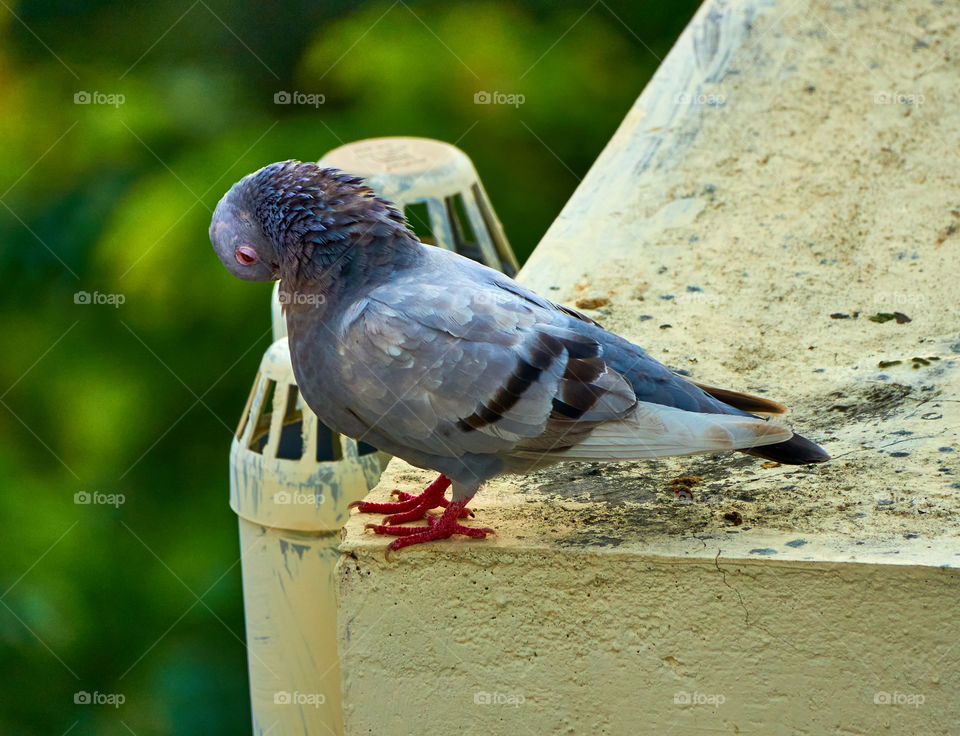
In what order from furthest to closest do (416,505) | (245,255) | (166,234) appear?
(166,234) → (416,505) → (245,255)

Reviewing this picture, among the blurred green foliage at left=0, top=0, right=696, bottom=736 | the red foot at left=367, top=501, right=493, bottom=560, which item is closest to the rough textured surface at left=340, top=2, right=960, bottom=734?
the red foot at left=367, top=501, right=493, bottom=560

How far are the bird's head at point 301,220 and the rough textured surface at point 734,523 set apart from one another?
92 cm

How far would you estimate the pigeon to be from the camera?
3270mm

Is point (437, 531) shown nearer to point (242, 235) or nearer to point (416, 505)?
point (416, 505)

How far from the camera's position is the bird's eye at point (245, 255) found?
347 cm

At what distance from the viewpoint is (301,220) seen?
3.38 meters

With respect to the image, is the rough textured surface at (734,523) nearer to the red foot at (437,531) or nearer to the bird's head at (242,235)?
the red foot at (437,531)

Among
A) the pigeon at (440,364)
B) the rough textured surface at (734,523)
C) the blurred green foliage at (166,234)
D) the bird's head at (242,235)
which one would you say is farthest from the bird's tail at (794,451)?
the blurred green foliage at (166,234)

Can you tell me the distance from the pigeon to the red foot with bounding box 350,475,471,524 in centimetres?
9

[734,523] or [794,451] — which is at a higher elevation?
[794,451]

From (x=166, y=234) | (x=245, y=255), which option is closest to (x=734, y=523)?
(x=245, y=255)

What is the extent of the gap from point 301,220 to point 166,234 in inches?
233

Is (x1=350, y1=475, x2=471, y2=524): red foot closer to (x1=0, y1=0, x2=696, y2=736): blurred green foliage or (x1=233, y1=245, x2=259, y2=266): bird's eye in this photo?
(x1=233, y1=245, x2=259, y2=266): bird's eye

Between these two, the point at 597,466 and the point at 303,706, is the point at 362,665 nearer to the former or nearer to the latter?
the point at 597,466
